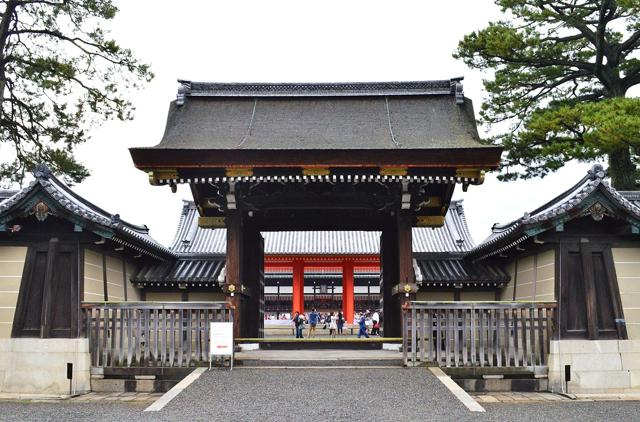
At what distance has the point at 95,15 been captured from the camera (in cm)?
2078

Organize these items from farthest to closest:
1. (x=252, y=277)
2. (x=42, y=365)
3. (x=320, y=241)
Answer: (x=320, y=241), (x=252, y=277), (x=42, y=365)

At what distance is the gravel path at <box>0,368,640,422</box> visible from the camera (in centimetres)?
841

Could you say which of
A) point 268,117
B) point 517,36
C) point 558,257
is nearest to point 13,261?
point 268,117

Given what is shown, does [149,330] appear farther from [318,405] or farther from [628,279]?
[628,279]

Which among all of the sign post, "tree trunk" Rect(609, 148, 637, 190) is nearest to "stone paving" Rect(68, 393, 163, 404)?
the sign post

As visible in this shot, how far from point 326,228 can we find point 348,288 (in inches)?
615

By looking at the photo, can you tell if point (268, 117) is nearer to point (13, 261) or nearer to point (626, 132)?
point (13, 261)

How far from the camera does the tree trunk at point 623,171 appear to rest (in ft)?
65.5

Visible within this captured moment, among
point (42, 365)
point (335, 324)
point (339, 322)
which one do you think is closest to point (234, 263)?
point (42, 365)

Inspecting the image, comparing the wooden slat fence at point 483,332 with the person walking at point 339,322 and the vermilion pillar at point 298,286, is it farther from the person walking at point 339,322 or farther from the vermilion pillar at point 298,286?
the vermilion pillar at point 298,286

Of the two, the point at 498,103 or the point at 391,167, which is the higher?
the point at 498,103

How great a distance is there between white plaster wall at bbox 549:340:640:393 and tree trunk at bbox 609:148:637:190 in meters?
9.98

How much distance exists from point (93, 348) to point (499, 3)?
17.2 meters

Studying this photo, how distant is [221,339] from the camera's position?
11188 millimetres
